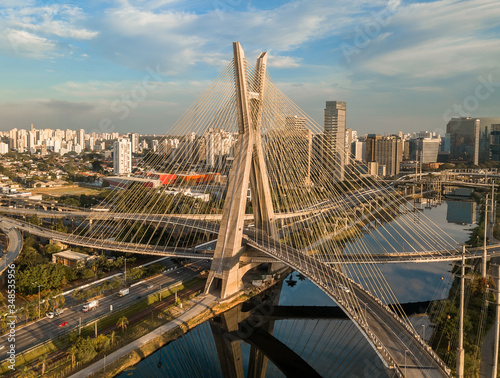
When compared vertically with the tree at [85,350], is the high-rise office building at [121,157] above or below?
above

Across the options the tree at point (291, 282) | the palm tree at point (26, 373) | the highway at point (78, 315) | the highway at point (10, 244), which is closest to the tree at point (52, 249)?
the highway at point (10, 244)

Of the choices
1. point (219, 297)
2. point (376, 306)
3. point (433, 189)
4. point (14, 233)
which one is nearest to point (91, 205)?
point (14, 233)

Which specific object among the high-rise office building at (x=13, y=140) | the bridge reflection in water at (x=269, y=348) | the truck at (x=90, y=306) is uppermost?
the high-rise office building at (x=13, y=140)

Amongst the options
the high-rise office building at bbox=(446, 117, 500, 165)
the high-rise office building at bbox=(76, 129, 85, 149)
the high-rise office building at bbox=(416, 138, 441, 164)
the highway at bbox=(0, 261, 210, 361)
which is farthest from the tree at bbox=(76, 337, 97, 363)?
the high-rise office building at bbox=(76, 129, 85, 149)

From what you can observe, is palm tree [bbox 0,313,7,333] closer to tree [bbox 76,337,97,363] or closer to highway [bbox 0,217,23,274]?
tree [bbox 76,337,97,363]

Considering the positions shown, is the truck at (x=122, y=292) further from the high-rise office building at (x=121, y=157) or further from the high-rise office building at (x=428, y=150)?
the high-rise office building at (x=428, y=150)

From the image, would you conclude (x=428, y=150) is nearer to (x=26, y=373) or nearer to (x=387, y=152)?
(x=387, y=152)

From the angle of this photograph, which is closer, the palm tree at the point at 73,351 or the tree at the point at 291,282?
the palm tree at the point at 73,351
